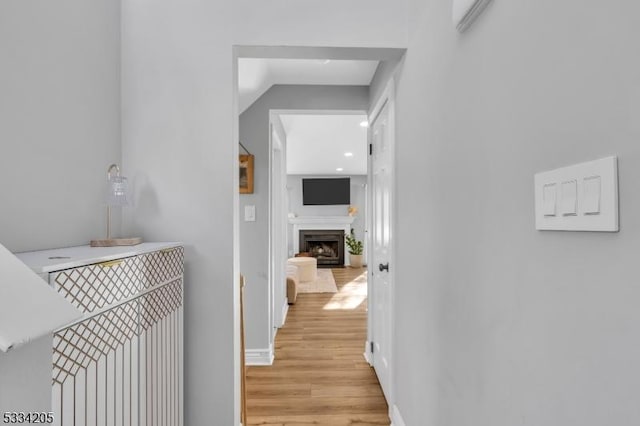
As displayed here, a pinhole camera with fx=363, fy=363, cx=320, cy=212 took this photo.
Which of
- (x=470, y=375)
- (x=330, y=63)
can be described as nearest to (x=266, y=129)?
(x=330, y=63)

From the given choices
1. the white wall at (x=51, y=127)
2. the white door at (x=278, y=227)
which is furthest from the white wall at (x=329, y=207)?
the white wall at (x=51, y=127)

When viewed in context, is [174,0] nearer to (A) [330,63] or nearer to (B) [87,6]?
(B) [87,6]

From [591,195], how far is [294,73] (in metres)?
2.58

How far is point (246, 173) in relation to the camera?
313cm

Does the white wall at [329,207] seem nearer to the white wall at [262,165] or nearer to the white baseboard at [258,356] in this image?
the white wall at [262,165]

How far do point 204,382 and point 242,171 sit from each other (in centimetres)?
182

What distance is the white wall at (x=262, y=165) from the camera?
3139mm

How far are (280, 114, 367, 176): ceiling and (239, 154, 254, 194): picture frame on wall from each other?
1.13 m

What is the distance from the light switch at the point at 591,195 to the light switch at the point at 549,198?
8 cm

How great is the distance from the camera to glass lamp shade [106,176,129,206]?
1440 mm

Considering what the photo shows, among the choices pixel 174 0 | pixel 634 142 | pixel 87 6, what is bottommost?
pixel 634 142

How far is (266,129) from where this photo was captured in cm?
316

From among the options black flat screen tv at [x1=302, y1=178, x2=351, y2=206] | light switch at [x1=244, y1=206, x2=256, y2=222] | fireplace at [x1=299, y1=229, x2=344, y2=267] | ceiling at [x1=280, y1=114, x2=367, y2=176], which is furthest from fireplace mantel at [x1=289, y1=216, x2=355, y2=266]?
light switch at [x1=244, y1=206, x2=256, y2=222]

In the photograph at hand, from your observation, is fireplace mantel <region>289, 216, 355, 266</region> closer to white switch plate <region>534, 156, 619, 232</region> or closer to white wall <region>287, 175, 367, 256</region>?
white wall <region>287, 175, 367, 256</region>
